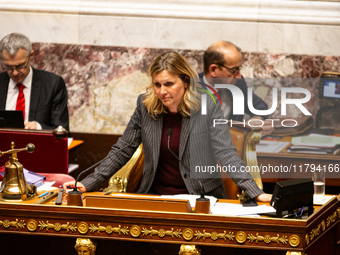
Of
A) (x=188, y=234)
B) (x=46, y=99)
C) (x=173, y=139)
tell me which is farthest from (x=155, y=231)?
(x=46, y=99)

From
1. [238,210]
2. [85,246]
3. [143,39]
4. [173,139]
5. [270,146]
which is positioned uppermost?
[143,39]

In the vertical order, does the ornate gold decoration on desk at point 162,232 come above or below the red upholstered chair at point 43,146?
below

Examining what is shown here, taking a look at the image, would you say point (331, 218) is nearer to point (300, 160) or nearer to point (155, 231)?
point (155, 231)

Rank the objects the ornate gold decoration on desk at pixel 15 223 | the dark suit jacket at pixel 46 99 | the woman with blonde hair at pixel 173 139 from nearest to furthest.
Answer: the ornate gold decoration on desk at pixel 15 223
the woman with blonde hair at pixel 173 139
the dark suit jacket at pixel 46 99

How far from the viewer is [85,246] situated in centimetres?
210

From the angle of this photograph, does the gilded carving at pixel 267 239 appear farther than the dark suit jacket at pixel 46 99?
No

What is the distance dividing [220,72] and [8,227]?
2.30 meters

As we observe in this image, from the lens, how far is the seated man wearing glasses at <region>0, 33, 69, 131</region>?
3945 millimetres

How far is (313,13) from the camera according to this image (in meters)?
4.39

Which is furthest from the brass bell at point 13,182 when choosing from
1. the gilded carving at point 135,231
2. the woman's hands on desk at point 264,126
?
the woman's hands on desk at point 264,126

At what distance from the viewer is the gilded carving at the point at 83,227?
212cm

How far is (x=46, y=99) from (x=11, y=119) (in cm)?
87

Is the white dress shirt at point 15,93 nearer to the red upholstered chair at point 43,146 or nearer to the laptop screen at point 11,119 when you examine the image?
the laptop screen at point 11,119

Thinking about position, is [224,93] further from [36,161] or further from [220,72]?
[36,161]
